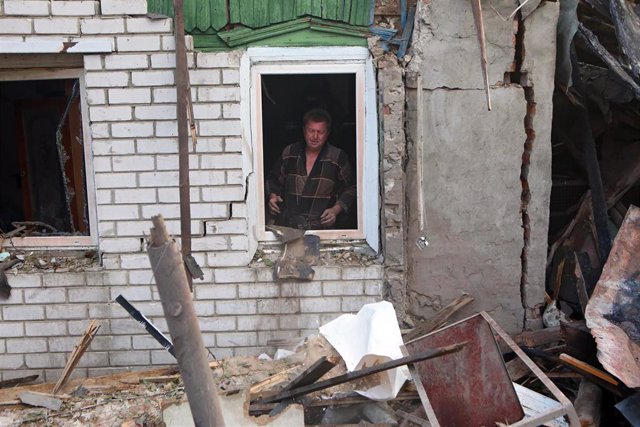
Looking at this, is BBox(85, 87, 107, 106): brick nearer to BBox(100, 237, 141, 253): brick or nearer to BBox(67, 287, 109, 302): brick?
BBox(100, 237, 141, 253): brick

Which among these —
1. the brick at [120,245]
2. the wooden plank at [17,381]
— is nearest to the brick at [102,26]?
the brick at [120,245]

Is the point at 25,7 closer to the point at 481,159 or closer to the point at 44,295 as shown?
the point at 44,295

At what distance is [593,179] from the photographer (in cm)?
460

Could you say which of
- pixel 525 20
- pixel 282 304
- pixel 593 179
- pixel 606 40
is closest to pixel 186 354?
pixel 282 304

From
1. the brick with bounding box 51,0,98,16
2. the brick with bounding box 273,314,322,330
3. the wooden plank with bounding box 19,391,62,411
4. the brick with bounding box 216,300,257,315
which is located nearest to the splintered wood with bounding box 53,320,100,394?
the wooden plank with bounding box 19,391,62,411

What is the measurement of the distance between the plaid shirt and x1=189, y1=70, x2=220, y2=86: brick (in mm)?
975

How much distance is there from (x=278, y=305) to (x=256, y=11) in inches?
81.0

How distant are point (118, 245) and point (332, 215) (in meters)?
1.59

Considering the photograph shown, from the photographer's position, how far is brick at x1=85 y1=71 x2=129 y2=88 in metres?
4.13

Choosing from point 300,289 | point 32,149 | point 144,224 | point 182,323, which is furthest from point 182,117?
point 32,149

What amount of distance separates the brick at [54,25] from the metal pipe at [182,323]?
123 inches

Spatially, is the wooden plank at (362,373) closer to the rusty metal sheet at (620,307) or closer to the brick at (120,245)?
the rusty metal sheet at (620,307)

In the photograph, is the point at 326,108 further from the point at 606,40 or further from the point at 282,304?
the point at 606,40

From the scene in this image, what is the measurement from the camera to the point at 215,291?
14.3 ft
